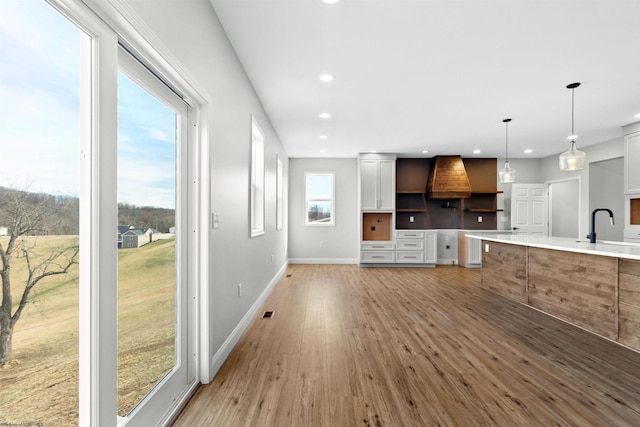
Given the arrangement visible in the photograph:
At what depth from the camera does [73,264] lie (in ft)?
3.48

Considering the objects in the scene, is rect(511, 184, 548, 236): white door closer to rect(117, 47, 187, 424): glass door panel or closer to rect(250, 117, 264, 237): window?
rect(250, 117, 264, 237): window

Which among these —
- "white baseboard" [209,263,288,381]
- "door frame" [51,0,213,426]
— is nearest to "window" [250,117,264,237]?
"white baseboard" [209,263,288,381]

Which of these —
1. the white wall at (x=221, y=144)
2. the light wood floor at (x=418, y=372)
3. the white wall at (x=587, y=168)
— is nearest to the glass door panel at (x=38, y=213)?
the white wall at (x=221, y=144)

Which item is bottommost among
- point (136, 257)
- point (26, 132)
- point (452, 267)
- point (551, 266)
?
point (452, 267)

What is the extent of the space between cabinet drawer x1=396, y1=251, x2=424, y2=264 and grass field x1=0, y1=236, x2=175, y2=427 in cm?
596

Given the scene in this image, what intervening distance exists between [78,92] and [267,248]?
11.5 feet

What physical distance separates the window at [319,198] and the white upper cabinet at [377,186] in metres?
0.89

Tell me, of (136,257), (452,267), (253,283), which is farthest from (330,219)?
(136,257)

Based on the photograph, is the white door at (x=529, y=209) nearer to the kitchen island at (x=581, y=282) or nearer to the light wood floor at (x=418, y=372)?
the kitchen island at (x=581, y=282)

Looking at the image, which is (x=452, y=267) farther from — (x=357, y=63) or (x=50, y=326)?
(x=50, y=326)

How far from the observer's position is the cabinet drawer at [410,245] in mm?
6941

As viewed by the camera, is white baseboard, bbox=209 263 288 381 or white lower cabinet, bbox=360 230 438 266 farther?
white lower cabinet, bbox=360 230 438 266

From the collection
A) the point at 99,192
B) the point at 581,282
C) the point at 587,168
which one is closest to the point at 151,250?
the point at 99,192

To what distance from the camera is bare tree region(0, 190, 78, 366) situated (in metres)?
0.83
